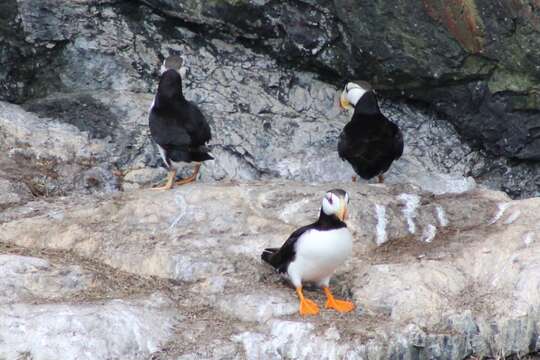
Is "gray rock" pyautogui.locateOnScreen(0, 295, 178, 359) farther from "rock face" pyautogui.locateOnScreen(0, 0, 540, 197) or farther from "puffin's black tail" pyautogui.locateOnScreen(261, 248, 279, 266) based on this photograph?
"rock face" pyautogui.locateOnScreen(0, 0, 540, 197)

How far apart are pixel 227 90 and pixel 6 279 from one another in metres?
4.02

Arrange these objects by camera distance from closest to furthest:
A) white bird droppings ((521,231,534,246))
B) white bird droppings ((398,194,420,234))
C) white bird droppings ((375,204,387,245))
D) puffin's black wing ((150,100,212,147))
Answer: white bird droppings ((521,231,534,246)) < white bird droppings ((375,204,387,245)) < white bird droppings ((398,194,420,234)) < puffin's black wing ((150,100,212,147))

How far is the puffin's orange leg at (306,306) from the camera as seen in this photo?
6.54m

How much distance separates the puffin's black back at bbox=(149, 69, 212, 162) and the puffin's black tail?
1.64 metres

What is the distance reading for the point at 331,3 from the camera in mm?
9469

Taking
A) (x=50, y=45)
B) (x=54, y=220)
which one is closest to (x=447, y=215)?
(x=54, y=220)

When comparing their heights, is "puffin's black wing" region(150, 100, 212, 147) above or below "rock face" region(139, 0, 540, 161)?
below

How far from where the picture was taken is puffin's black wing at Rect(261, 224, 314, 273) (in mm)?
6758

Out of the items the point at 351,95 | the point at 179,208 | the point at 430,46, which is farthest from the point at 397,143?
the point at 179,208

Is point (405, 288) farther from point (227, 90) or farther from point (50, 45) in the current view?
point (50, 45)

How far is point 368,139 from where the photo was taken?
906cm

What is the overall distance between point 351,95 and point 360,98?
14 centimetres

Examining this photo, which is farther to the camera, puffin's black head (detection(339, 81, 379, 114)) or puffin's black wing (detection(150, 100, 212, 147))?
puffin's black head (detection(339, 81, 379, 114))

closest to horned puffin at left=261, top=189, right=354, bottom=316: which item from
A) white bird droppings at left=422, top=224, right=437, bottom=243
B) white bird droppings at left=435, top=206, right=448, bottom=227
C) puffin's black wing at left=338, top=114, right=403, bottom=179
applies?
white bird droppings at left=422, top=224, right=437, bottom=243
